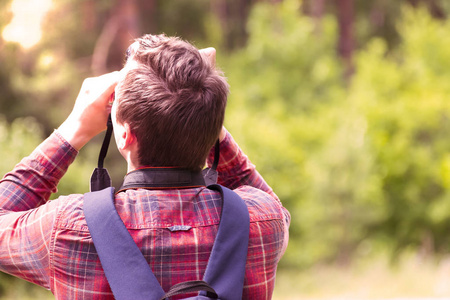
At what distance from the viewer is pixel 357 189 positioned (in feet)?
33.0

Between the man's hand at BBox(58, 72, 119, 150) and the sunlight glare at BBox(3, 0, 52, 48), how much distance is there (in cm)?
794

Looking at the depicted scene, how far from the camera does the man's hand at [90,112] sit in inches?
43.5

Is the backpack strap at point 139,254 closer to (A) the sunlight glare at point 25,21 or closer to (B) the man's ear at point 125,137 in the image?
(B) the man's ear at point 125,137

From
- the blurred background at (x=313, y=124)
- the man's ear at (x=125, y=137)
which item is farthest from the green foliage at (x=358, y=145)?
the man's ear at (x=125, y=137)

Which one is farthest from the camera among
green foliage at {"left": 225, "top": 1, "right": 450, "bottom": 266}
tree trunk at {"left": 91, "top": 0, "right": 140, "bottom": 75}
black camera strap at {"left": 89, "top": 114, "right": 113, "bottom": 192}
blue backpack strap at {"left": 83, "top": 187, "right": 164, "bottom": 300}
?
tree trunk at {"left": 91, "top": 0, "right": 140, "bottom": 75}

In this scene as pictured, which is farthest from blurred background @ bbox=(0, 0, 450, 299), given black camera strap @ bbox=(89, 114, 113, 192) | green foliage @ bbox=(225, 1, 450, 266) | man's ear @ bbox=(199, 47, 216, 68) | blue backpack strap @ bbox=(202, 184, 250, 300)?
blue backpack strap @ bbox=(202, 184, 250, 300)

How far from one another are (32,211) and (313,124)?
1279cm

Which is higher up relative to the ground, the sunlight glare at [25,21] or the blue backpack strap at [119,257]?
the sunlight glare at [25,21]

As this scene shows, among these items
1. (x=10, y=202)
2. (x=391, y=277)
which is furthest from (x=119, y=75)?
(x=391, y=277)

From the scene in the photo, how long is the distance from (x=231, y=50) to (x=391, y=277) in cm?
1288

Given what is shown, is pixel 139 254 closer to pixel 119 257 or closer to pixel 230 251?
pixel 119 257

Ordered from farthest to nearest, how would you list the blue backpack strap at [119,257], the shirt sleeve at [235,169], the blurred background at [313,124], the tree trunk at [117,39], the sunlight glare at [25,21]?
the tree trunk at [117,39] < the blurred background at [313,124] < the sunlight glare at [25,21] < the shirt sleeve at [235,169] < the blue backpack strap at [119,257]

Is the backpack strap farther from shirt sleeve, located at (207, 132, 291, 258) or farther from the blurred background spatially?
the blurred background

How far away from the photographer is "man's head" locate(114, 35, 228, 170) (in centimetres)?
101
